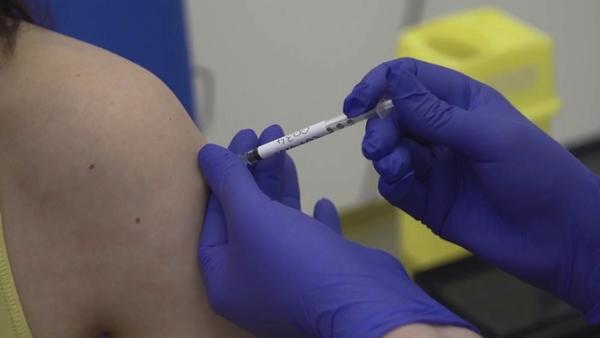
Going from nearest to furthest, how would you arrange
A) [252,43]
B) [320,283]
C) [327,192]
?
[320,283] < [252,43] < [327,192]

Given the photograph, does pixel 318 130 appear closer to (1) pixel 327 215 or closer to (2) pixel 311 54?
(1) pixel 327 215

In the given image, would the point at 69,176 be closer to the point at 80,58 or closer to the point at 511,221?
the point at 80,58

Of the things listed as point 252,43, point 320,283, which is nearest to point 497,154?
point 320,283

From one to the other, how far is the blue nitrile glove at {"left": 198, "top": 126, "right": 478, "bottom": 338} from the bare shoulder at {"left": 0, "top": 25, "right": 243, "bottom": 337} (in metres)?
0.03

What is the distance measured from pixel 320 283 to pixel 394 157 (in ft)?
0.56

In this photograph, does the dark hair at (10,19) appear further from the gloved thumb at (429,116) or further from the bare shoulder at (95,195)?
the gloved thumb at (429,116)

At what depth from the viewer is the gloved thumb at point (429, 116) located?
0.92m

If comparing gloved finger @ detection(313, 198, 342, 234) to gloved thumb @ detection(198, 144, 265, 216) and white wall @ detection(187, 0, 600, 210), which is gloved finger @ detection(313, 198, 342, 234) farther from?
white wall @ detection(187, 0, 600, 210)

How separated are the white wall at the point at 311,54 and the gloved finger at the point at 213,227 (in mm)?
1107

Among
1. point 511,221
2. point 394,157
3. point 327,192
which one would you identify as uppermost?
point 394,157

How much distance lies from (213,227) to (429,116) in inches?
9.9

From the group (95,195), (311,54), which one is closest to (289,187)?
(95,195)

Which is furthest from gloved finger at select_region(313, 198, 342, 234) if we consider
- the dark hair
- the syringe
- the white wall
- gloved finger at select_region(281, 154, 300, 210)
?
the white wall

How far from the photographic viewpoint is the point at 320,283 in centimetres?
81
